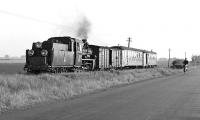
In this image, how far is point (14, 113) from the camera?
10938mm

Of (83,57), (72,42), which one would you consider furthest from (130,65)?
(72,42)

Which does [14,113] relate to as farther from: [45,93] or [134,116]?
[45,93]

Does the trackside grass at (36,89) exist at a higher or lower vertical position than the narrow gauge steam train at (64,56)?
lower

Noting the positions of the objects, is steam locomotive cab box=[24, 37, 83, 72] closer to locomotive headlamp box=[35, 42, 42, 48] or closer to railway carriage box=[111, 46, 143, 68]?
locomotive headlamp box=[35, 42, 42, 48]

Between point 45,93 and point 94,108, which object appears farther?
point 45,93

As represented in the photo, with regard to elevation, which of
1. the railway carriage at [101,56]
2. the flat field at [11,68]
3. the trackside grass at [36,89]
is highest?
the railway carriage at [101,56]

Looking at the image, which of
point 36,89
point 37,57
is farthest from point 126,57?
point 36,89

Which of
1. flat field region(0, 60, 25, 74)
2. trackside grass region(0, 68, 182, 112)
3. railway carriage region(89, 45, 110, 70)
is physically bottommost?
trackside grass region(0, 68, 182, 112)

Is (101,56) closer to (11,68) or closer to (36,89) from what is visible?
(36,89)

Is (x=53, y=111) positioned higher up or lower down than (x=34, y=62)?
lower down

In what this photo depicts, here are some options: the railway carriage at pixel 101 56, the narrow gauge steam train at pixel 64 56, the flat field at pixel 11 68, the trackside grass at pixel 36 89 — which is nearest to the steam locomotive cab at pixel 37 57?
the narrow gauge steam train at pixel 64 56

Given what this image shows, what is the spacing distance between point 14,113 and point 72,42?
54.4 ft

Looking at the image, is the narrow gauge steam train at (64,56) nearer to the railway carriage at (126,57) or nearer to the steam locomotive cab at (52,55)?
the steam locomotive cab at (52,55)

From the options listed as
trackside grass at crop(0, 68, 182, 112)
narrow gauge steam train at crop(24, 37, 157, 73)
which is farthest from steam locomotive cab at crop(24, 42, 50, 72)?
trackside grass at crop(0, 68, 182, 112)
